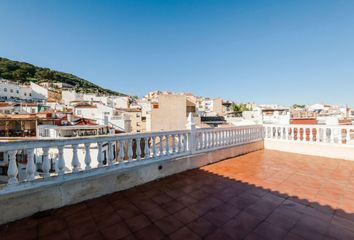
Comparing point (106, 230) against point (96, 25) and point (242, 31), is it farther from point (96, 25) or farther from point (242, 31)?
point (242, 31)

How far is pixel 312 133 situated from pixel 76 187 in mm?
7025

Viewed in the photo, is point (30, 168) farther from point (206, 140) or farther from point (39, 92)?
point (39, 92)

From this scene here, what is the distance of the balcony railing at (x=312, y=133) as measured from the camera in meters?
5.26

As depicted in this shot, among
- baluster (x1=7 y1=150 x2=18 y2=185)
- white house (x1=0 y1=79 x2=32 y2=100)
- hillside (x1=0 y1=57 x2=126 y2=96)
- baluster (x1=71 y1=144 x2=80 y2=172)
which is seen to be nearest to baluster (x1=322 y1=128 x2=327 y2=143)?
baluster (x1=71 y1=144 x2=80 y2=172)

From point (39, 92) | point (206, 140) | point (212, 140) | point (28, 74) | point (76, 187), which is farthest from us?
point (28, 74)

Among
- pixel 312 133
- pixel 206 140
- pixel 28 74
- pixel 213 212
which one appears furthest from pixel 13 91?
pixel 312 133

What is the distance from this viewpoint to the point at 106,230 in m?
1.93

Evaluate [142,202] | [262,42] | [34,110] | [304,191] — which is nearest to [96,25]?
[262,42]

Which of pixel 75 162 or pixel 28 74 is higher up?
pixel 28 74

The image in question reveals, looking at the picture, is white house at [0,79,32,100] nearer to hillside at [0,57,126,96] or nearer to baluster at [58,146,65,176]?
hillside at [0,57,126,96]

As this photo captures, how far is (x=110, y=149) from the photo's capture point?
2.95 metres

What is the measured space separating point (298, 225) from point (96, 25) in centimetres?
1301

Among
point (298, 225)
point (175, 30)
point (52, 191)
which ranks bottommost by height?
point (298, 225)

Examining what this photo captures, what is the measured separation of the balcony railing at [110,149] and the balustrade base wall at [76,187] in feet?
0.26
